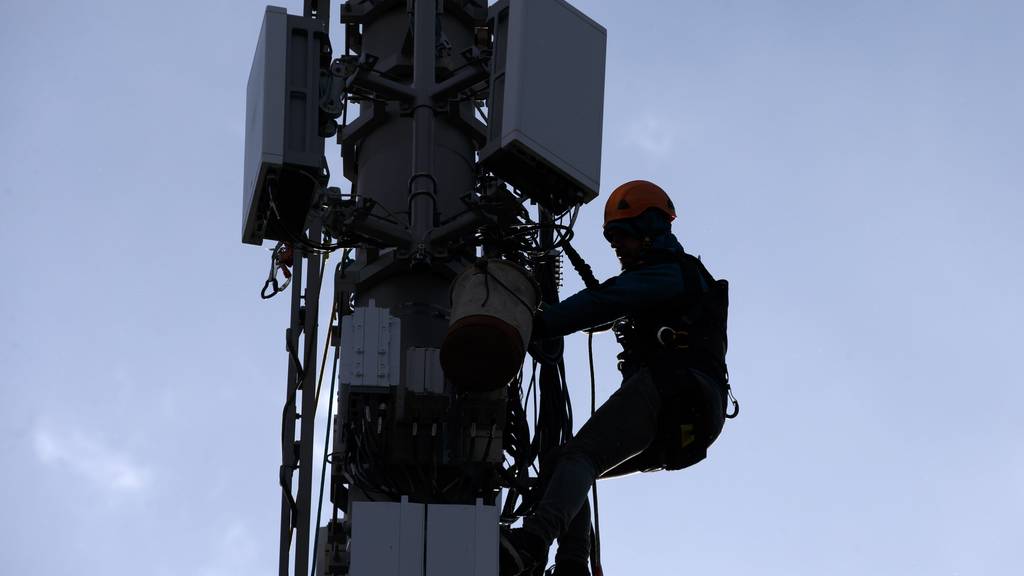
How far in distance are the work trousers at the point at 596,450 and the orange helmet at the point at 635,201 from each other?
0.96 metres

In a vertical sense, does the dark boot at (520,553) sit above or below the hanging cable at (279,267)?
below

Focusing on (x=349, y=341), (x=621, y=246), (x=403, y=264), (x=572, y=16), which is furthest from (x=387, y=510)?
(x=572, y=16)

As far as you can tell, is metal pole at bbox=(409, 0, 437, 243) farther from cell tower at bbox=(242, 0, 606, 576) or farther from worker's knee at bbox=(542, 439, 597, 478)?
worker's knee at bbox=(542, 439, 597, 478)

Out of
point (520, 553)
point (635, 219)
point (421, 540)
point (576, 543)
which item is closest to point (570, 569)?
point (576, 543)

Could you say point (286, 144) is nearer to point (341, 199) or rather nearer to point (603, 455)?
→ point (341, 199)

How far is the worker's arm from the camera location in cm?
904

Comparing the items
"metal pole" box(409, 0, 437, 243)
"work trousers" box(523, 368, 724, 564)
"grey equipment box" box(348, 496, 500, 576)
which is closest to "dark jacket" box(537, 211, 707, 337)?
"work trousers" box(523, 368, 724, 564)

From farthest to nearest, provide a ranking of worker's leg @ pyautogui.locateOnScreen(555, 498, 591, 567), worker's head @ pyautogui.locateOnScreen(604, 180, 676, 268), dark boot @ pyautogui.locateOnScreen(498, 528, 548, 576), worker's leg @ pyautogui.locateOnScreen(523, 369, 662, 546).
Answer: worker's head @ pyautogui.locateOnScreen(604, 180, 676, 268) < worker's leg @ pyautogui.locateOnScreen(555, 498, 591, 567) < worker's leg @ pyautogui.locateOnScreen(523, 369, 662, 546) < dark boot @ pyautogui.locateOnScreen(498, 528, 548, 576)

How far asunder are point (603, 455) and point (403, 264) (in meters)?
1.49

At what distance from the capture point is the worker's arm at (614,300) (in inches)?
356

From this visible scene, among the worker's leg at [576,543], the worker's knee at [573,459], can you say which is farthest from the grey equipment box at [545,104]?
the worker's leg at [576,543]

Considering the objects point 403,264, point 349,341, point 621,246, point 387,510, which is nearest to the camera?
point 387,510

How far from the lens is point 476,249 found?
970cm

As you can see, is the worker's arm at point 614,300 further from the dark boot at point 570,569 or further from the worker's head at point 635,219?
the dark boot at point 570,569
